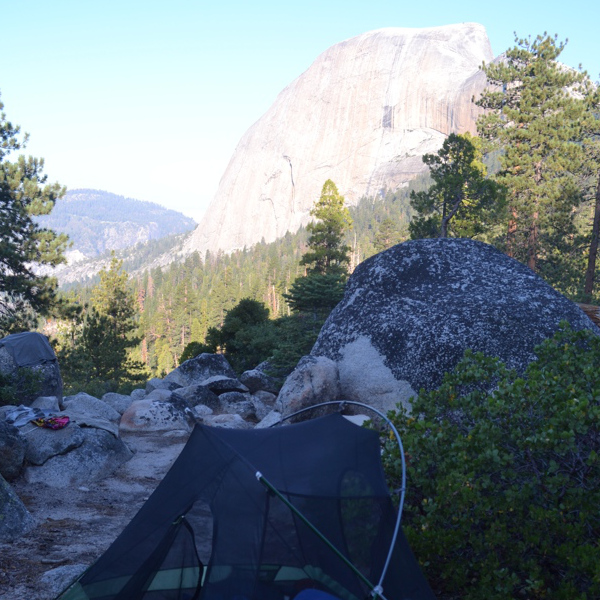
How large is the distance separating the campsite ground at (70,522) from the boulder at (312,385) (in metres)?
2.41

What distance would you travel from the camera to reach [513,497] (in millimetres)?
4492

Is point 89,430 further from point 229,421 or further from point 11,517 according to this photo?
point 229,421

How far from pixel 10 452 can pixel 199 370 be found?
1322 centimetres

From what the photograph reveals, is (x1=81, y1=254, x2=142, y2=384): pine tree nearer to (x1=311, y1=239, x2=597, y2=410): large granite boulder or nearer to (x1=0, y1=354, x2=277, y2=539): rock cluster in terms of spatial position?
(x1=0, y1=354, x2=277, y2=539): rock cluster

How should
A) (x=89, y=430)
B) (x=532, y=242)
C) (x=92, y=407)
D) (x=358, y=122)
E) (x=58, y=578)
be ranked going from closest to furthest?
(x=58, y=578), (x=89, y=430), (x=92, y=407), (x=532, y=242), (x=358, y=122)

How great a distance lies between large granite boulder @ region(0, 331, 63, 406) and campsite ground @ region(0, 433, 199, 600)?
4.13m

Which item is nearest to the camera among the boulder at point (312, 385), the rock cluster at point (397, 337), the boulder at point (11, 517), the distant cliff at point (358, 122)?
the boulder at point (11, 517)

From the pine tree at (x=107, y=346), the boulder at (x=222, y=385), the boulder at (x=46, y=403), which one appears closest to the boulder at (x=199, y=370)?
the boulder at (x=222, y=385)

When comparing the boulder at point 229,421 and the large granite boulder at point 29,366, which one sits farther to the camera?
the large granite boulder at point 29,366

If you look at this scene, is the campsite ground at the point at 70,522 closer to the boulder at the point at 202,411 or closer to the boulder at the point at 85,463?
the boulder at the point at 85,463

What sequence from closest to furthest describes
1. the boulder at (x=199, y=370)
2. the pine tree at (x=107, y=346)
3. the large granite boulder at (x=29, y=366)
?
the large granite boulder at (x=29, y=366) → the boulder at (x=199, y=370) → the pine tree at (x=107, y=346)

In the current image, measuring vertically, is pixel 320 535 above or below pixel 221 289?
above

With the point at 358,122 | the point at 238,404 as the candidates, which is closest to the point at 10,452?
the point at 238,404

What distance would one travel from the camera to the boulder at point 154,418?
1307 cm
